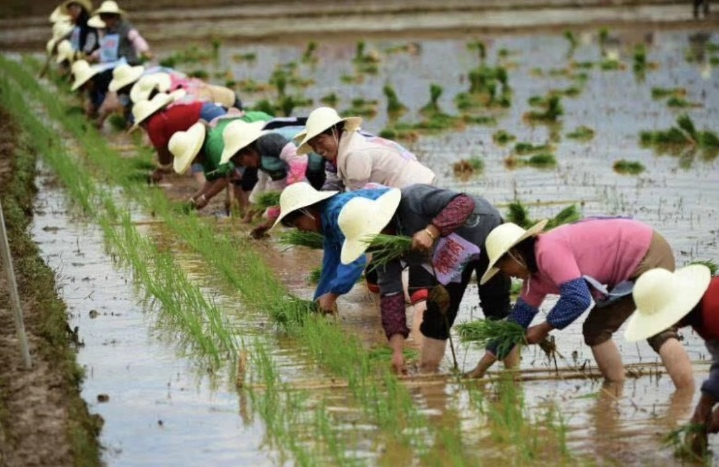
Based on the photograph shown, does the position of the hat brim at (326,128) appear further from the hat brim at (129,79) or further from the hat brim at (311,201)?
the hat brim at (129,79)

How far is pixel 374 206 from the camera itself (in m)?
6.34

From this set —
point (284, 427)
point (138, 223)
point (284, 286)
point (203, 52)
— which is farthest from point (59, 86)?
point (284, 427)

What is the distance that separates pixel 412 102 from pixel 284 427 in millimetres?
11412

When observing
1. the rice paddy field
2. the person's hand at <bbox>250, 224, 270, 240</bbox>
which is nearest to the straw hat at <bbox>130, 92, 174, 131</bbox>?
the rice paddy field

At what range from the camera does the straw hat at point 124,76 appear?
43.7 ft

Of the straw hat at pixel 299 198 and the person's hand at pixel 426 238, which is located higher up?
the straw hat at pixel 299 198

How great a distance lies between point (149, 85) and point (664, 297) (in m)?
7.80

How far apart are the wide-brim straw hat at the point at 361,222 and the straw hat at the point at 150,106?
16.5 feet

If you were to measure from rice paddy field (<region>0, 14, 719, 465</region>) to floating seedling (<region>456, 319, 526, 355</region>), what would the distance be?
5.9 inches

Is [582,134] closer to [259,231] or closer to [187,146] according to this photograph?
[187,146]

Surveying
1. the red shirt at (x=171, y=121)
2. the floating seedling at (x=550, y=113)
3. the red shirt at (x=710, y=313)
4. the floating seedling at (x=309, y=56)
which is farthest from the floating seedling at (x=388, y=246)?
the floating seedling at (x=309, y=56)

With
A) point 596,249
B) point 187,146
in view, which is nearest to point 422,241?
point 596,249

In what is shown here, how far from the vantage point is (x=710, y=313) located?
511 centimetres

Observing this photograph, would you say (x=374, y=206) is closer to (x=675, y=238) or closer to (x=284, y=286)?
(x=284, y=286)
